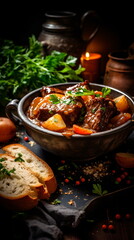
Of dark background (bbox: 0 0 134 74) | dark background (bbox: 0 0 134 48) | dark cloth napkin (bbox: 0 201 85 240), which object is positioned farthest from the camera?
dark background (bbox: 0 0 134 48)

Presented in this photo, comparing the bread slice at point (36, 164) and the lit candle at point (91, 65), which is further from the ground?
the lit candle at point (91, 65)

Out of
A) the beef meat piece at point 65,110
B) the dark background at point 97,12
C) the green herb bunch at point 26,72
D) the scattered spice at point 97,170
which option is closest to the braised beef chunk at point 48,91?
the beef meat piece at point 65,110

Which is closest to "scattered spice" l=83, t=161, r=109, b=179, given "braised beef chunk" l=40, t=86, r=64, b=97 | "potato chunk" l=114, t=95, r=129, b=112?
"potato chunk" l=114, t=95, r=129, b=112

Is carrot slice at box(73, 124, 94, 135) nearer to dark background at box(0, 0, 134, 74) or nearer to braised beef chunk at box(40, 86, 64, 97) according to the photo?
braised beef chunk at box(40, 86, 64, 97)

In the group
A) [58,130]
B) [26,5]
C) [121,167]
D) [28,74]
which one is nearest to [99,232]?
[121,167]

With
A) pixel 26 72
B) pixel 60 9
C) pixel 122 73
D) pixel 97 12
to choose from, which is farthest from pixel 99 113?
pixel 60 9

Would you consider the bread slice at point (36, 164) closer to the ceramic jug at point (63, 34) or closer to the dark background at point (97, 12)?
the ceramic jug at point (63, 34)
